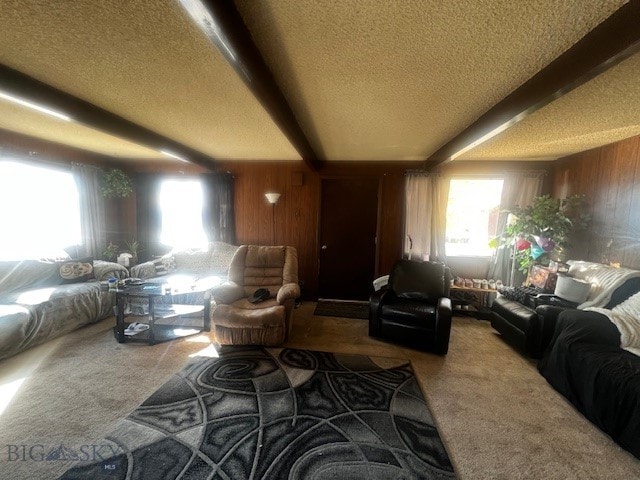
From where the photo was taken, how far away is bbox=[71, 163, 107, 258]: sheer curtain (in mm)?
3912

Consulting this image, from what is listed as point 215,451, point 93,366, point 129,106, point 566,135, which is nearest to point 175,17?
point 129,106

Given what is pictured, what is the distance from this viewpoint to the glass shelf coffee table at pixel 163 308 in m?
2.73

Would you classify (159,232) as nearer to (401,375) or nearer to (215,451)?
(215,451)

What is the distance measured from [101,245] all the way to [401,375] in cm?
480

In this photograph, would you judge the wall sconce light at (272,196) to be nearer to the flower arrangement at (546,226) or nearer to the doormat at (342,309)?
the doormat at (342,309)

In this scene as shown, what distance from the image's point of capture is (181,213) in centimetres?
454

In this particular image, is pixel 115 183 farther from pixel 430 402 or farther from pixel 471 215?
pixel 471 215

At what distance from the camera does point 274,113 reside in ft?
6.43

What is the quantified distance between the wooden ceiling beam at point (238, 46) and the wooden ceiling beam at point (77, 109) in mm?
1701

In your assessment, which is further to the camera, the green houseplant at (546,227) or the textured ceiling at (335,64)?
the green houseplant at (546,227)

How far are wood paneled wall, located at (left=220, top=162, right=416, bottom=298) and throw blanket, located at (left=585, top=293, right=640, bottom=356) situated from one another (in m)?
2.43

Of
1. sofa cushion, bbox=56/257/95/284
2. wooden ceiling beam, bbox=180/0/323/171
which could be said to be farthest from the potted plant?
wooden ceiling beam, bbox=180/0/323/171

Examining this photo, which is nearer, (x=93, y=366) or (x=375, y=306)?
(x=93, y=366)

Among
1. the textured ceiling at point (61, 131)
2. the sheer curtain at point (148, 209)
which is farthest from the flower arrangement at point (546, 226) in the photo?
the sheer curtain at point (148, 209)
